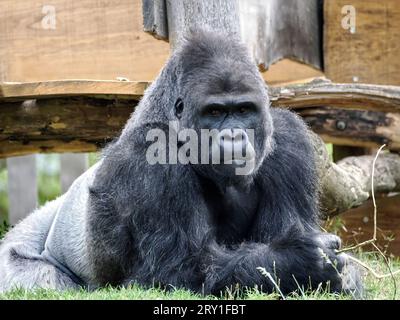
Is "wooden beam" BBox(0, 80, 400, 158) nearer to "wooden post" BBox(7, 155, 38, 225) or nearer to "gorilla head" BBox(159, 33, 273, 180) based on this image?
"gorilla head" BBox(159, 33, 273, 180)

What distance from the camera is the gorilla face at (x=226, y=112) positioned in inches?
209

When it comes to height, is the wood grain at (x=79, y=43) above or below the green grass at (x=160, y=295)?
above

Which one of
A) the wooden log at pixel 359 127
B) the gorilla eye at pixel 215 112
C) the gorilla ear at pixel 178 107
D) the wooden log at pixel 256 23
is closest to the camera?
the gorilla eye at pixel 215 112

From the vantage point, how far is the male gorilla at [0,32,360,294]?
17.4 ft

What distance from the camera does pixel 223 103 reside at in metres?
5.36

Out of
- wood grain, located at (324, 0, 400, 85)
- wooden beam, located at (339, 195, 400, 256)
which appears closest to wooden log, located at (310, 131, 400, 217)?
wooden beam, located at (339, 195, 400, 256)

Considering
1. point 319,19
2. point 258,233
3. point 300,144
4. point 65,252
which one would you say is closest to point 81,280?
point 65,252

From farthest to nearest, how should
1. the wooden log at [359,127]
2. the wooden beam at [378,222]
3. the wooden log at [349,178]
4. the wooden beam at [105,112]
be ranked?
1. the wooden beam at [378,222]
2. the wooden log at [359,127]
3. the wooden beam at [105,112]
4. the wooden log at [349,178]

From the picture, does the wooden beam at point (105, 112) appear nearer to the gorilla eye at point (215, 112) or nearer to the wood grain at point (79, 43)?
the wood grain at point (79, 43)

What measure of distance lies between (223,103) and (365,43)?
4.24 meters

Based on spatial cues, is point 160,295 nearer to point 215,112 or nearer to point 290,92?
point 215,112

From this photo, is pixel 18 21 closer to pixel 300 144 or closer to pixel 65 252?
pixel 65 252

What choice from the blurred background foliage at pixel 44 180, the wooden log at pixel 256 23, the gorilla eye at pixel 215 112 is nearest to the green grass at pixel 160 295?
the gorilla eye at pixel 215 112

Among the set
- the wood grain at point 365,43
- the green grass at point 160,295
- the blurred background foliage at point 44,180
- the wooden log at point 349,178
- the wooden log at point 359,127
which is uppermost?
the wood grain at point 365,43
